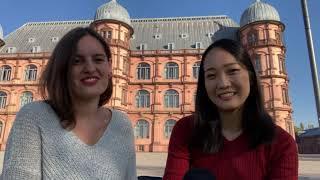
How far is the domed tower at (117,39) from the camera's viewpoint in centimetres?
3309

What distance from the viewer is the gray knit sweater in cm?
199

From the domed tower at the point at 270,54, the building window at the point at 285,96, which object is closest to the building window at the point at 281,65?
the domed tower at the point at 270,54

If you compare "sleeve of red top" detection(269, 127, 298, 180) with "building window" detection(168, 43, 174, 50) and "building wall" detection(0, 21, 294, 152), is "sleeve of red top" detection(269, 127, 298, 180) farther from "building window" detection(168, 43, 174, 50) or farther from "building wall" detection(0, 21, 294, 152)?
"building window" detection(168, 43, 174, 50)

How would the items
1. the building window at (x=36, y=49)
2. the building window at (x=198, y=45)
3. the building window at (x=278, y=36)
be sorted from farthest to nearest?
the building window at (x=36, y=49) → the building window at (x=198, y=45) → the building window at (x=278, y=36)

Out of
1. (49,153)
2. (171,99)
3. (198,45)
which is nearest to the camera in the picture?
(49,153)

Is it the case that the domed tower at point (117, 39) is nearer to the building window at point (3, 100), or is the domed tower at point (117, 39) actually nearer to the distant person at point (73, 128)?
the building window at point (3, 100)

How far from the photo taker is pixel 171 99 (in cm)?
3475

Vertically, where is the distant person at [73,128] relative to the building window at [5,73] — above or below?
below

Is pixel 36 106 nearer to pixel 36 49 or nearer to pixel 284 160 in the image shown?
pixel 284 160

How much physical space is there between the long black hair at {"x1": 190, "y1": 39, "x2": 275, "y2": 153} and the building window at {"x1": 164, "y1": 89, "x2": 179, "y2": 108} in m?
31.9

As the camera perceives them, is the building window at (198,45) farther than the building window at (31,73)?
Yes

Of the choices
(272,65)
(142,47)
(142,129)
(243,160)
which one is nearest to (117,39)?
(142,47)

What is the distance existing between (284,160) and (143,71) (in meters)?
34.0

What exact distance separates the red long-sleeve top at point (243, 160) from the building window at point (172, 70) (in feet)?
108
